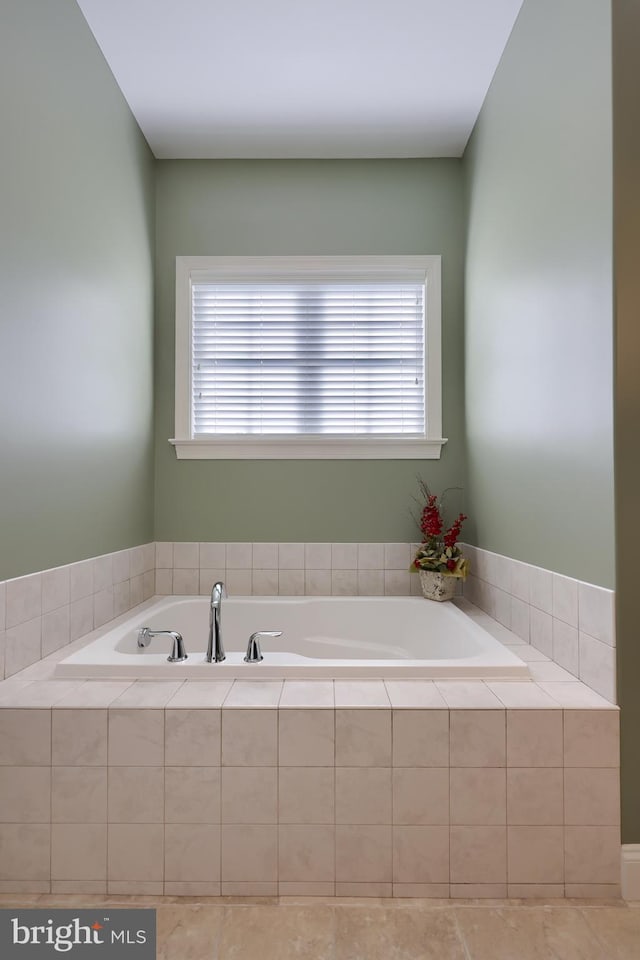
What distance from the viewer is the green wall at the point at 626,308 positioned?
1.49m

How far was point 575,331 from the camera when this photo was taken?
1699 millimetres

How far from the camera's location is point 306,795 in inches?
59.5

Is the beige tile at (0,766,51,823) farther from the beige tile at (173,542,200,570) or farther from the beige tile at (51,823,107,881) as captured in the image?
the beige tile at (173,542,200,570)

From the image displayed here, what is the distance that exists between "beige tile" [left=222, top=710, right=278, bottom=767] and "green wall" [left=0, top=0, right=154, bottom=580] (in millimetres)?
812

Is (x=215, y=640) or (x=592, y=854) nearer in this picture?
(x=592, y=854)

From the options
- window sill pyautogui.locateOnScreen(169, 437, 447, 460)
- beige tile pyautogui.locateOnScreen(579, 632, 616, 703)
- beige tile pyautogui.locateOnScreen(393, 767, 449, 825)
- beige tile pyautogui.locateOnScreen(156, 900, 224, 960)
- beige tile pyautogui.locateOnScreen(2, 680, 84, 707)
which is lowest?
beige tile pyautogui.locateOnScreen(156, 900, 224, 960)

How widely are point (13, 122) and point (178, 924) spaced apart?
7.38 ft

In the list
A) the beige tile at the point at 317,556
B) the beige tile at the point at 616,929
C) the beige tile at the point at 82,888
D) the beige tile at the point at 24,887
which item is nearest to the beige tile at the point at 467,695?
the beige tile at the point at 616,929

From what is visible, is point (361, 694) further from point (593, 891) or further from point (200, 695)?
point (593, 891)

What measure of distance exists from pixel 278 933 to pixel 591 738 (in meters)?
0.93

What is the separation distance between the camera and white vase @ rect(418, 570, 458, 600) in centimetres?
269

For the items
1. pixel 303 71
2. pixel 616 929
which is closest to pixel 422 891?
pixel 616 929

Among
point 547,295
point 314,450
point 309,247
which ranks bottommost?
point 314,450

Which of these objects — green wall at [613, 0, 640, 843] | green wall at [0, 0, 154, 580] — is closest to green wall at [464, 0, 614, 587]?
green wall at [613, 0, 640, 843]
